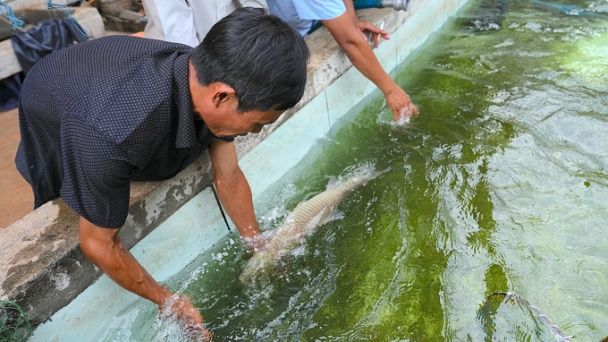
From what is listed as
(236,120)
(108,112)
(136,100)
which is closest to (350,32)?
(236,120)

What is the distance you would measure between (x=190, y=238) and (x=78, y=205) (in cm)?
145

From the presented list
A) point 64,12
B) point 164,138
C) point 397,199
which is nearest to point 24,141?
point 164,138

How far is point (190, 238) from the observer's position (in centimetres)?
348

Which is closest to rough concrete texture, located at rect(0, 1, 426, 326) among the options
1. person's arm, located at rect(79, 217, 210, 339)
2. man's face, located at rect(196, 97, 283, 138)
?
person's arm, located at rect(79, 217, 210, 339)

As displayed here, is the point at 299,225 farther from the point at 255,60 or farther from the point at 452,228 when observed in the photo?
the point at 255,60

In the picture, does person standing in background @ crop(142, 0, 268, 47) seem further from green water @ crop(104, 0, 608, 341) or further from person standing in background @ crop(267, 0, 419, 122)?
green water @ crop(104, 0, 608, 341)

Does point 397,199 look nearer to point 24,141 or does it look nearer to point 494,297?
point 494,297

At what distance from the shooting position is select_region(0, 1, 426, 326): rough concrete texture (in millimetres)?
2461

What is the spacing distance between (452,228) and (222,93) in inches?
92.8

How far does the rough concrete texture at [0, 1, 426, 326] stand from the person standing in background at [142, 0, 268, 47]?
105 centimetres

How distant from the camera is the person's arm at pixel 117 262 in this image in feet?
7.45

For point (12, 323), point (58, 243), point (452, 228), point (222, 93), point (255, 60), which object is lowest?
point (452, 228)

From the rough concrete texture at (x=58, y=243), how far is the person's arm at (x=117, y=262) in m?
0.34

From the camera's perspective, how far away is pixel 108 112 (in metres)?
1.95
